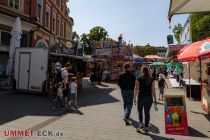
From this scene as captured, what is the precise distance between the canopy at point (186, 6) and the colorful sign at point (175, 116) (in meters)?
2.30

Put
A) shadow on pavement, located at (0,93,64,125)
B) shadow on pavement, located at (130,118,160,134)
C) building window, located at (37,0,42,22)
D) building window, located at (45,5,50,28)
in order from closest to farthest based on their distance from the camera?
shadow on pavement, located at (130,118,160,134) → shadow on pavement, located at (0,93,64,125) → building window, located at (37,0,42,22) → building window, located at (45,5,50,28)

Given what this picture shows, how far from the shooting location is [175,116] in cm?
596

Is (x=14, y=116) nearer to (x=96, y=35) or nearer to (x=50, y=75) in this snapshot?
(x=50, y=75)

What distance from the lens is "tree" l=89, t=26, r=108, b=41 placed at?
184 feet

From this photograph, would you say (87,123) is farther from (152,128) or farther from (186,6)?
(186,6)

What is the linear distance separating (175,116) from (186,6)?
2.88 metres

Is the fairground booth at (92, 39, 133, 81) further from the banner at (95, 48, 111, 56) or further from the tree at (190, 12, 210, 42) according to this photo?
the tree at (190, 12, 210, 42)

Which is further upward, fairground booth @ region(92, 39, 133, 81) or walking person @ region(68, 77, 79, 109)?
fairground booth @ region(92, 39, 133, 81)

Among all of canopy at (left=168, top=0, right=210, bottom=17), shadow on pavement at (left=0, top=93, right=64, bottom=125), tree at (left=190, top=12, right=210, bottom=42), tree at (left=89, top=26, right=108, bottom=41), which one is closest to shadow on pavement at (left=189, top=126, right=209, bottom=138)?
canopy at (left=168, top=0, right=210, bottom=17)

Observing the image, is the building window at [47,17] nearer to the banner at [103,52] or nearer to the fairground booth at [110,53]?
the fairground booth at [110,53]

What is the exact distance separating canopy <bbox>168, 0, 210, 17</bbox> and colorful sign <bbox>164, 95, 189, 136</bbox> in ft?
7.55

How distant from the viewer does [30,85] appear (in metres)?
12.4

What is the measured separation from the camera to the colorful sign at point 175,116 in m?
5.88

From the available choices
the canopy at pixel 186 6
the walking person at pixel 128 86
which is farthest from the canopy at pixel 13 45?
the canopy at pixel 186 6
